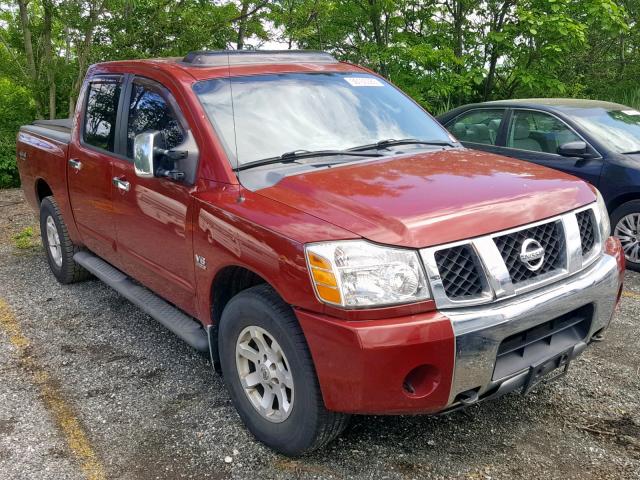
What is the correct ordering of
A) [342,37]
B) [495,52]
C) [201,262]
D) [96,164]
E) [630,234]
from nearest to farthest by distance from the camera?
[201,262], [96,164], [630,234], [495,52], [342,37]

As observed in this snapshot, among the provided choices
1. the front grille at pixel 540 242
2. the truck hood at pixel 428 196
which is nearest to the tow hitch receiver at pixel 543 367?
the front grille at pixel 540 242

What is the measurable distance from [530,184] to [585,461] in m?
1.33

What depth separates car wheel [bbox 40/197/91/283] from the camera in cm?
534

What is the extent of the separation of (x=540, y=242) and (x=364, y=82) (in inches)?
72.1

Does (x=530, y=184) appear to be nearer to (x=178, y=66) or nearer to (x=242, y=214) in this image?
(x=242, y=214)

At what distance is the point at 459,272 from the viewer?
2.53 meters

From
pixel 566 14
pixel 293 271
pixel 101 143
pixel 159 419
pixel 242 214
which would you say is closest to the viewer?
pixel 293 271

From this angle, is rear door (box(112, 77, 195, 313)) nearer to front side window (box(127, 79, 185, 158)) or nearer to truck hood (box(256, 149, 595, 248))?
front side window (box(127, 79, 185, 158))

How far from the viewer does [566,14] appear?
10.3 metres

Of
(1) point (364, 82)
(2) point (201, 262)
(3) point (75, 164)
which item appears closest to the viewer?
(2) point (201, 262)

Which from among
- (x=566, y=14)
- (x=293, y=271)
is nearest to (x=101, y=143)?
(x=293, y=271)

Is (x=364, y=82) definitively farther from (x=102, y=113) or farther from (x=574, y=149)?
(x=574, y=149)

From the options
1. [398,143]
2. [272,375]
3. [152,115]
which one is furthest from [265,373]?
[152,115]

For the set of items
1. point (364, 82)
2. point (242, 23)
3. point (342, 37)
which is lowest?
point (364, 82)
